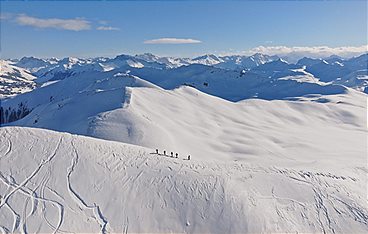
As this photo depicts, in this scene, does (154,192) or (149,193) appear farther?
(154,192)

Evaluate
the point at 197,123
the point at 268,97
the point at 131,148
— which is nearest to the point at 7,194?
the point at 131,148

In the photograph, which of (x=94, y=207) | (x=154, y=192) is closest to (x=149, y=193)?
(x=154, y=192)

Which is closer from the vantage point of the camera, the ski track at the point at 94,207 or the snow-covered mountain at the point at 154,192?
the ski track at the point at 94,207

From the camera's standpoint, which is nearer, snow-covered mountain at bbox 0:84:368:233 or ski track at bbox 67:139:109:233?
ski track at bbox 67:139:109:233

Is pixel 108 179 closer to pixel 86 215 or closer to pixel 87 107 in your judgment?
pixel 86 215

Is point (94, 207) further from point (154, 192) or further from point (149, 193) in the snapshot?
point (154, 192)

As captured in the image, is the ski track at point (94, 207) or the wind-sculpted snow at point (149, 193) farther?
the wind-sculpted snow at point (149, 193)

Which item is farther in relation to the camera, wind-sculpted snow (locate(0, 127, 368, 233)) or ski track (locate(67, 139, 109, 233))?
A: wind-sculpted snow (locate(0, 127, 368, 233))

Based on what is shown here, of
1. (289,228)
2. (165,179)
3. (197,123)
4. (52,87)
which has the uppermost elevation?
(165,179)
